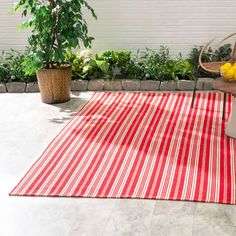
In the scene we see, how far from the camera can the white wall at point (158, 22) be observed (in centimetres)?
523

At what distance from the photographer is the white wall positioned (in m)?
5.23

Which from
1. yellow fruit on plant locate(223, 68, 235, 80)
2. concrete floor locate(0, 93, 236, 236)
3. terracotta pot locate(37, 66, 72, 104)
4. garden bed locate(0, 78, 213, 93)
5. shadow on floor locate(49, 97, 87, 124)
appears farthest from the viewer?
garden bed locate(0, 78, 213, 93)

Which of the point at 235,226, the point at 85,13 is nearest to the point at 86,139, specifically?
the point at 235,226

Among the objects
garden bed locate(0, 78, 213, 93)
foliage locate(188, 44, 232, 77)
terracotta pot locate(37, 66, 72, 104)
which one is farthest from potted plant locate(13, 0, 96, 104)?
foliage locate(188, 44, 232, 77)

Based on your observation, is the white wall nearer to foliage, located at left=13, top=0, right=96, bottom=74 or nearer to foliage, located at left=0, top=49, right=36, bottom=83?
foliage, located at left=0, top=49, right=36, bottom=83

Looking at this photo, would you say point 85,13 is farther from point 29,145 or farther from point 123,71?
point 29,145

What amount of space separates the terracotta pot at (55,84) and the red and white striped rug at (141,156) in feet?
1.42

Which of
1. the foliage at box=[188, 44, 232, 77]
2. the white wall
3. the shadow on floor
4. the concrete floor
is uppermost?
the white wall

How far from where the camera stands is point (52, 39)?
4578 millimetres

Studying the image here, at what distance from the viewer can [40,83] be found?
15.6 feet

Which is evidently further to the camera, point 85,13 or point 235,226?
point 85,13

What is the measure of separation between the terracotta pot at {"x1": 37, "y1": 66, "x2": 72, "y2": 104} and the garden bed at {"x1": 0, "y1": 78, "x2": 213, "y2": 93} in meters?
0.43

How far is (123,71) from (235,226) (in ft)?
10.6

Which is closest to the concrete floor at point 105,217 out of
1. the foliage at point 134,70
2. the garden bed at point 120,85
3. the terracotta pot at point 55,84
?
the terracotta pot at point 55,84
